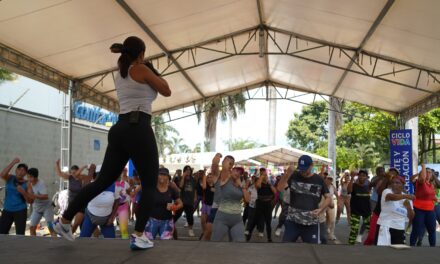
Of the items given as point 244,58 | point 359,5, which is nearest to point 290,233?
point 359,5

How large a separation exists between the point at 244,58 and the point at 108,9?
24.4 feet

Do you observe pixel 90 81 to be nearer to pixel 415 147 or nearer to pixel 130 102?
pixel 130 102

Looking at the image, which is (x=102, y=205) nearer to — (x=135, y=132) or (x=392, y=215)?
(x=135, y=132)

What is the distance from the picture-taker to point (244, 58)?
16266mm

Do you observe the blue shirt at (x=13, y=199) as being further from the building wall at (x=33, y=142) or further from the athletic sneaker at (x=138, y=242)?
the building wall at (x=33, y=142)

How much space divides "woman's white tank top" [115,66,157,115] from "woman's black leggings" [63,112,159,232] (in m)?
0.05

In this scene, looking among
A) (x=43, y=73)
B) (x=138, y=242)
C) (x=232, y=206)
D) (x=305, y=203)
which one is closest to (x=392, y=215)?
(x=305, y=203)

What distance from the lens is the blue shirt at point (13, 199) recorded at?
661 centimetres

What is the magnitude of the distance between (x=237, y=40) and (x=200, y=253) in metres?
12.2

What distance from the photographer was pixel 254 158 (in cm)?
2316

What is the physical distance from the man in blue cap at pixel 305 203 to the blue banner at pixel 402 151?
10.6 meters

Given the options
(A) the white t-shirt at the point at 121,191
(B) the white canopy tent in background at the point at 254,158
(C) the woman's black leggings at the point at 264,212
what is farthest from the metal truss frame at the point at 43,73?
(B) the white canopy tent in background at the point at 254,158

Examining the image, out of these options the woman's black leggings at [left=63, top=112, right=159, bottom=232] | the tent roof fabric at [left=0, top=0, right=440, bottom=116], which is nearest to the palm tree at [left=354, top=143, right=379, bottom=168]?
the tent roof fabric at [left=0, top=0, right=440, bottom=116]

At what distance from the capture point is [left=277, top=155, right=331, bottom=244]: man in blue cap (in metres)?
5.15
